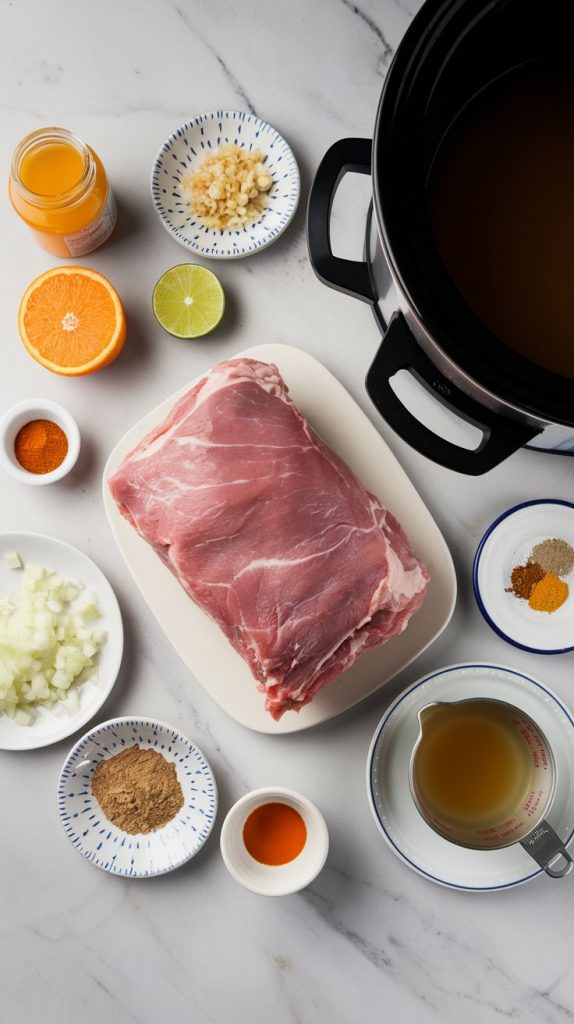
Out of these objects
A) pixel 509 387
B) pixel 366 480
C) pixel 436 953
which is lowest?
pixel 436 953

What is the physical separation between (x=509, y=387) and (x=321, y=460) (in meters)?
0.48

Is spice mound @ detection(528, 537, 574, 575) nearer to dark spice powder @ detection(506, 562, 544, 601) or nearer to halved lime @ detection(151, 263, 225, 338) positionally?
dark spice powder @ detection(506, 562, 544, 601)

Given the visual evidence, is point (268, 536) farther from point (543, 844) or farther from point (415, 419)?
point (543, 844)

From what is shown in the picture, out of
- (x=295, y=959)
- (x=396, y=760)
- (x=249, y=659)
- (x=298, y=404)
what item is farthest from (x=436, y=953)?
(x=298, y=404)

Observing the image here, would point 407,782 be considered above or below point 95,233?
below

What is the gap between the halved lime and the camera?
1575 mm

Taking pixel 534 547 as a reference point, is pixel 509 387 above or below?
above

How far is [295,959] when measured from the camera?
1.63 meters

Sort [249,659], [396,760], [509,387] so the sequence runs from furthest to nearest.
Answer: [396,760] → [249,659] → [509,387]

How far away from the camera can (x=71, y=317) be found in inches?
60.9

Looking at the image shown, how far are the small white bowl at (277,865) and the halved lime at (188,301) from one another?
85cm

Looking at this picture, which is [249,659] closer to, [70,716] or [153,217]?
[70,716]

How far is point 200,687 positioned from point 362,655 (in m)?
0.32

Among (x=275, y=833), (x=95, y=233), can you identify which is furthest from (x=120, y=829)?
(x=95, y=233)
